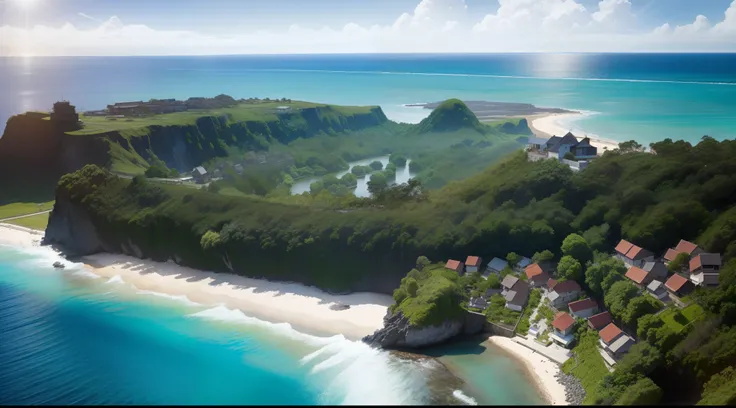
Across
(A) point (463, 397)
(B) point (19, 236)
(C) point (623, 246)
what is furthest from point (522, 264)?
(B) point (19, 236)

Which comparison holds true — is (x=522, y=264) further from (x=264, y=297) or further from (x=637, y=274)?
(x=264, y=297)

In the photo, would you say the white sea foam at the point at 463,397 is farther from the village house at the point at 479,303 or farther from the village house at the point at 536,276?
the village house at the point at 536,276

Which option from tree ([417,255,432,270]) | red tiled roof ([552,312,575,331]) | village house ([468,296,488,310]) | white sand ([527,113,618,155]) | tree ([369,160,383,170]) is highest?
white sand ([527,113,618,155])

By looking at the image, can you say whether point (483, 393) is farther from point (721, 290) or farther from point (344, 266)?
point (344, 266)

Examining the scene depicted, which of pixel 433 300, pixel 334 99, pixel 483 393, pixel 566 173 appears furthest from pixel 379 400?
pixel 334 99

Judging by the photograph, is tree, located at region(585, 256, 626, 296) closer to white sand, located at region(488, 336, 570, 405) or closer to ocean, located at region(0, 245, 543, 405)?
white sand, located at region(488, 336, 570, 405)

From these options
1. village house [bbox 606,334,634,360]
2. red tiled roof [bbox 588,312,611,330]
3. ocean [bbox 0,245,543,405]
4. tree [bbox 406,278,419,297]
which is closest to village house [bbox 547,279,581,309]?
red tiled roof [bbox 588,312,611,330]

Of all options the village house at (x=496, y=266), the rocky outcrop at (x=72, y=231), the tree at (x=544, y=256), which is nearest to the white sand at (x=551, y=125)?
the tree at (x=544, y=256)
